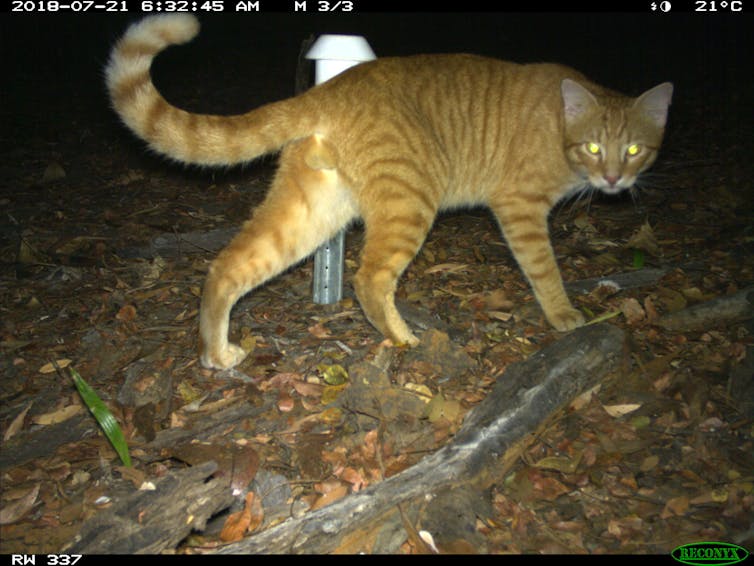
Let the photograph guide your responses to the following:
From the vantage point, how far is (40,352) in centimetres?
433

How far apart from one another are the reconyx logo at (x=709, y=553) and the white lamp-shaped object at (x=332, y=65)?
2746 millimetres

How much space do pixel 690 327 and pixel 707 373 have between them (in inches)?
21.1

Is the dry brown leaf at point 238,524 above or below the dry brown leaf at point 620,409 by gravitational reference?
below

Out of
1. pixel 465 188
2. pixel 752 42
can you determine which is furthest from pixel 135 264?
pixel 752 42

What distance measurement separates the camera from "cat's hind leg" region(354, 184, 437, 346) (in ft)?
13.3

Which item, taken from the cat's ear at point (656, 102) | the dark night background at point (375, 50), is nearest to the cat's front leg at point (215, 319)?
the cat's ear at point (656, 102)

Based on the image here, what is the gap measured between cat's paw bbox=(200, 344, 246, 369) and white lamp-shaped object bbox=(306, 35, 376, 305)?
96cm

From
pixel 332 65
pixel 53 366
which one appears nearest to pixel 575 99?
pixel 332 65

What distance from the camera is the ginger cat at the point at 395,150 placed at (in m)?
3.92

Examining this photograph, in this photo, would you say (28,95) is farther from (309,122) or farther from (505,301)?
(505,301)

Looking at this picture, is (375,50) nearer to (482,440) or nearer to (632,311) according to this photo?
(632,311)

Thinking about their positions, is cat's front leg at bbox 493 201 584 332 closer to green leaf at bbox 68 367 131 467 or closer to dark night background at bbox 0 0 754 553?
dark night background at bbox 0 0 754 553

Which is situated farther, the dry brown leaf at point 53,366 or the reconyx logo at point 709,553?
the dry brown leaf at point 53,366

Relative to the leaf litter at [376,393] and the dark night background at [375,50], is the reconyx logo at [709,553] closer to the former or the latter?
the leaf litter at [376,393]
